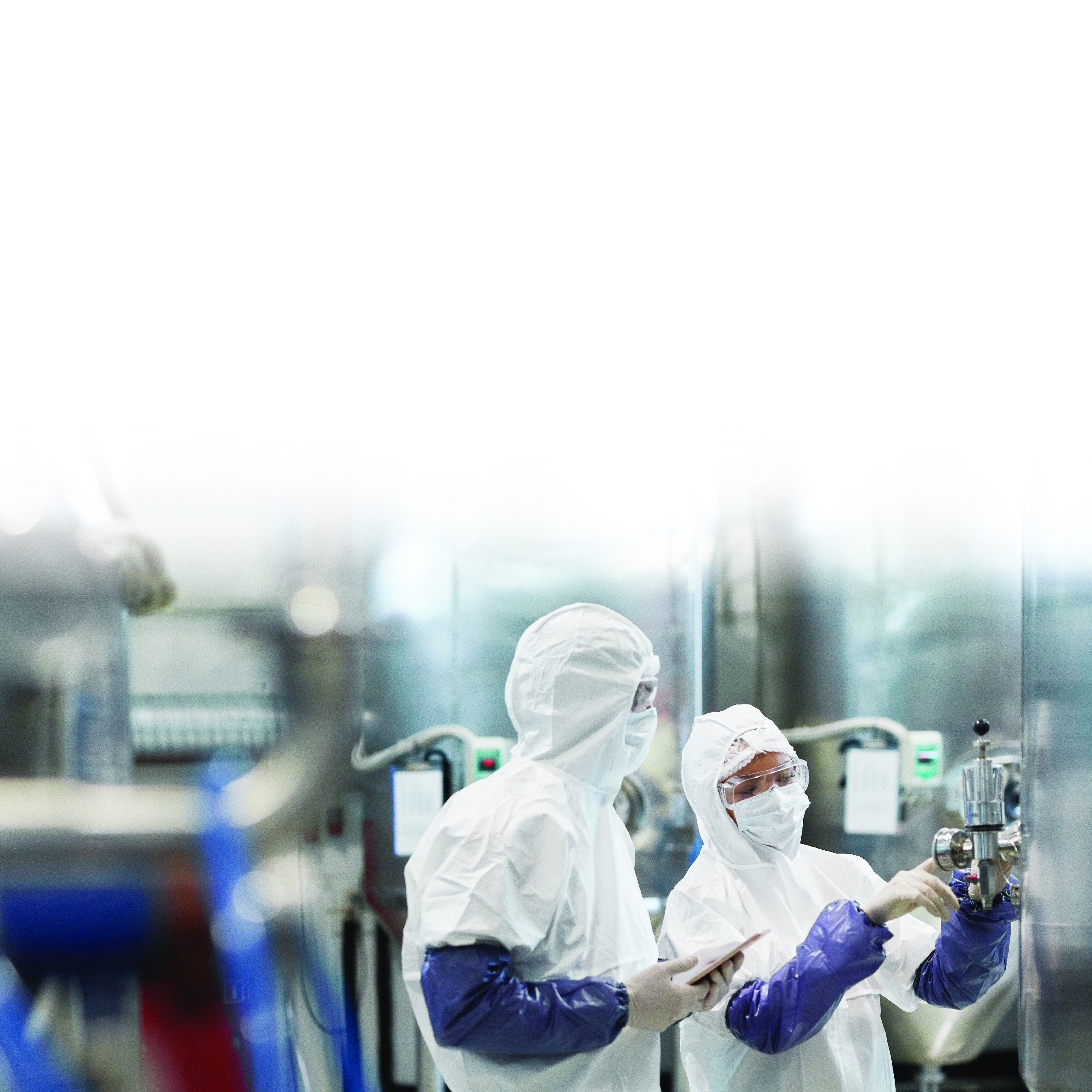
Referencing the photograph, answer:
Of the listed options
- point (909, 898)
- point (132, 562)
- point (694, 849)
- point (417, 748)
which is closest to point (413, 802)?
point (417, 748)

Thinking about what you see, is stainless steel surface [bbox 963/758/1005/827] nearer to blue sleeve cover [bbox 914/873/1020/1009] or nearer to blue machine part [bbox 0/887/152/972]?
blue sleeve cover [bbox 914/873/1020/1009]

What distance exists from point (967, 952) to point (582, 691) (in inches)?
22.9

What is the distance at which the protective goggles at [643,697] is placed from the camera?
129cm

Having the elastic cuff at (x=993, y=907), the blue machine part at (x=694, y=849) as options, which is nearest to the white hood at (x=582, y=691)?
the elastic cuff at (x=993, y=907)

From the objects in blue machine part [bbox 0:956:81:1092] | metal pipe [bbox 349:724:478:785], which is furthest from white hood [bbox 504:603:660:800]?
blue machine part [bbox 0:956:81:1092]

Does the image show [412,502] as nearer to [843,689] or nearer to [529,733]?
[529,733]

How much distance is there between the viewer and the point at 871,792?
6.85 feet

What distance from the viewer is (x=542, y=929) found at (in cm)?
115

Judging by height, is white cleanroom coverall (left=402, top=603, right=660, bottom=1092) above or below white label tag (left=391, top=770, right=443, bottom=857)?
above

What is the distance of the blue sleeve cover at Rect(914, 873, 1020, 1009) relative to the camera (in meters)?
1.23

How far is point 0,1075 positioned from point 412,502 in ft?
4.34

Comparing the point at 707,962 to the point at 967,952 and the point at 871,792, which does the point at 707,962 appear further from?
the point at 871,792

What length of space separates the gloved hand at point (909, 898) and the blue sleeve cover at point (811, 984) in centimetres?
2

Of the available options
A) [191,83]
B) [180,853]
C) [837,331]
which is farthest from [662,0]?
[180,853]
